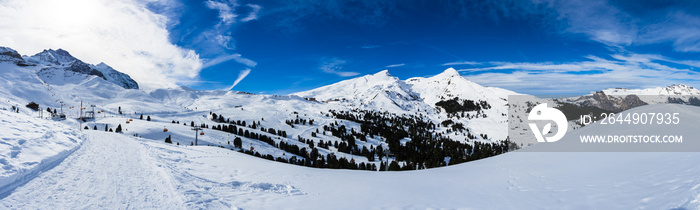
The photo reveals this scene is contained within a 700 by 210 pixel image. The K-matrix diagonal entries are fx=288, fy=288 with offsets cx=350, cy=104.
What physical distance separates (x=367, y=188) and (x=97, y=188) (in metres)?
11.4

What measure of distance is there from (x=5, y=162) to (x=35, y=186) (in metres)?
2.54

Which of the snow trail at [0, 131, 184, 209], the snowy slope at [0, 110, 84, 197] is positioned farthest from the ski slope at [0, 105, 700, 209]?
the snowy slope at [0, 110, 84, 197]

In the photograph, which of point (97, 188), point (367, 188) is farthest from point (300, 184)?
point (97, 188)

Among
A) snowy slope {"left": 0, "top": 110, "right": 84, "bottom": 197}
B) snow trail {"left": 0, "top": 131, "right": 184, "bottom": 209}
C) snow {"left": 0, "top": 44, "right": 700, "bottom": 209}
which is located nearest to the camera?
snow trail {"left": 0, "top": 131, "right": 184, "bottom": 209}

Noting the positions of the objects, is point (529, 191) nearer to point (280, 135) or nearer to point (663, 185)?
point (663, 185)

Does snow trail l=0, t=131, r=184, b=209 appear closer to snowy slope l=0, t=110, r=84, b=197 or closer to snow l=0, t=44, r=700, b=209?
snow l=0, t=44, r=700, b=209

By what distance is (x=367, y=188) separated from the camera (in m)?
15.0

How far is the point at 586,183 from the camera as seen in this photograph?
12484mm

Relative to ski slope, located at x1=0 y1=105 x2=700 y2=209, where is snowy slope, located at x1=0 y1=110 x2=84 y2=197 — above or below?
above

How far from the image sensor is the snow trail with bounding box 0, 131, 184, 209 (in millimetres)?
9492

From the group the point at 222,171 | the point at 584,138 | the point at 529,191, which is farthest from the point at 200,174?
the point at 584,138

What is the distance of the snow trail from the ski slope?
3 centimetres

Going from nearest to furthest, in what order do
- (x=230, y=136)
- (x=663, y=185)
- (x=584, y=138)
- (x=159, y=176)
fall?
(x=663, y=185) → (x=159, y=176) → (x=584, y=138) → (x=230, y=136)

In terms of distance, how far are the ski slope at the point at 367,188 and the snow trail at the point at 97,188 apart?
28mm
